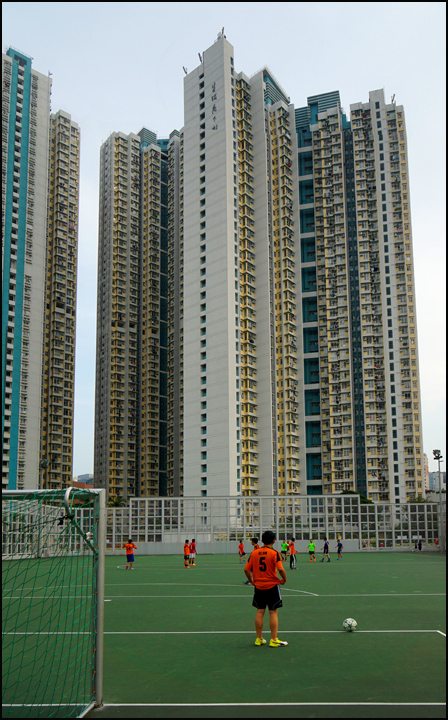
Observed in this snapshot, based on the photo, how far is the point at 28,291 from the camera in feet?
358

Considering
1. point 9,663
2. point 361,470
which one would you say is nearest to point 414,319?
point 361,470

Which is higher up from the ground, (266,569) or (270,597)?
(266,569)

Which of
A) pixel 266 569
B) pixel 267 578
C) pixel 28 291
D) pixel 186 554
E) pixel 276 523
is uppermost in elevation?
pixel 28 291

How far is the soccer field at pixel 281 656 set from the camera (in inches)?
323

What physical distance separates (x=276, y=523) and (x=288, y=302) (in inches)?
2246

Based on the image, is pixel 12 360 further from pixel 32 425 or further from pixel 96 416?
pixel 96 416

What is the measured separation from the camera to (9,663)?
11.7 metres

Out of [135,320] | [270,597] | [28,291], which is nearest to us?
[270,597]

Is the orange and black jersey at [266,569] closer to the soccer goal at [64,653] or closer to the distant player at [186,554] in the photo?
the soccer goal at [64,653]

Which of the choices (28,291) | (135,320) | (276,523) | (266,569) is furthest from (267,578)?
(135,320)

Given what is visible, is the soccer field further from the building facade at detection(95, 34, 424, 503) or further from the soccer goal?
the building facade at detection(95, 34, 424, 503)

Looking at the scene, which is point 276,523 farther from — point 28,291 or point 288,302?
point 28,291

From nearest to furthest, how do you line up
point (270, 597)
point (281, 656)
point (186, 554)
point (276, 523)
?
point (281, 656) → point (270, 597) → point (186, 554) → point (276, 523)

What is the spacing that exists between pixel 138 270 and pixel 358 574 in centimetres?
12032
